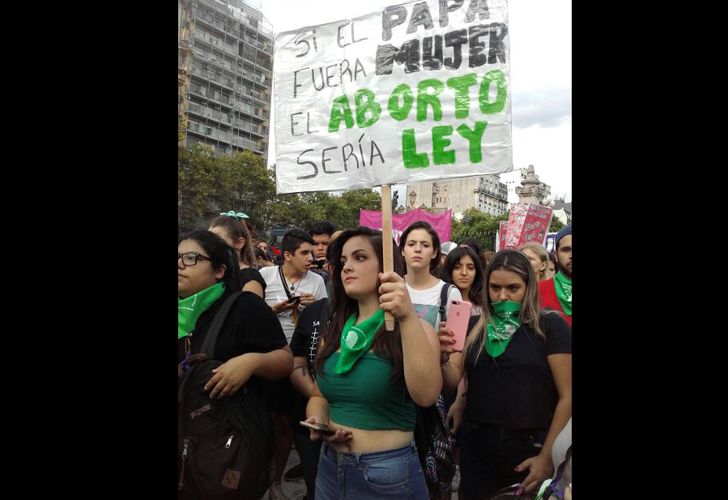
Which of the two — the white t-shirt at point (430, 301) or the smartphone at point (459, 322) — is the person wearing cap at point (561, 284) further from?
the smartphone at point (459, 322)

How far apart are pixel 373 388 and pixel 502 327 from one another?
2.82ft

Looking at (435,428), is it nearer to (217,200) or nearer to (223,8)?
(217,200)

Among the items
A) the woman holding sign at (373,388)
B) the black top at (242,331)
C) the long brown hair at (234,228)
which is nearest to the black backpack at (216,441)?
the black top at (242,331)

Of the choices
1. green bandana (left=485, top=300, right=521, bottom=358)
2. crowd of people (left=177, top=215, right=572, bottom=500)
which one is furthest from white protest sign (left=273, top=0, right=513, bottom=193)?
green bandana (left=485, top=300, right=521, bottom=358)

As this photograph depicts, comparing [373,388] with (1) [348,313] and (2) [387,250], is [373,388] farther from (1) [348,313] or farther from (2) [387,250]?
(2) [387,250]

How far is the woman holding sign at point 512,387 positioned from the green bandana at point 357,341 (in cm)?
37

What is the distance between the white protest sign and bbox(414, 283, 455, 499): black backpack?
3.32ft

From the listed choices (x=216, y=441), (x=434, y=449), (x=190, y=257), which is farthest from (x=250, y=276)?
(x=434, y=449)

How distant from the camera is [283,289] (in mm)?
3844

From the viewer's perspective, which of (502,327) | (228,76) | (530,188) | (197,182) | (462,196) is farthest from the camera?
(462,196)

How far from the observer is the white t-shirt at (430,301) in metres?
3.08
